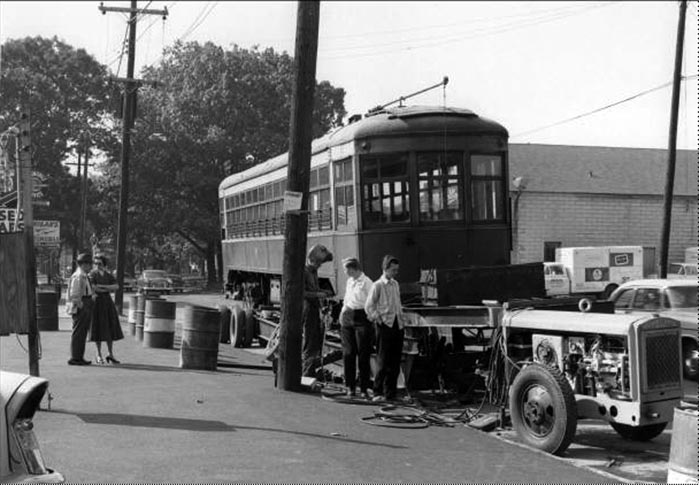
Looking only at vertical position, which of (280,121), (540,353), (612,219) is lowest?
(540,353)

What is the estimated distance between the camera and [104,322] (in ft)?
40.3

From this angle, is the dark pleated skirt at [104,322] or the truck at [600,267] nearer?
the dark pleated skirt at [104,322]

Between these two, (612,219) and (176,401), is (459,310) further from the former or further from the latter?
(612,219)

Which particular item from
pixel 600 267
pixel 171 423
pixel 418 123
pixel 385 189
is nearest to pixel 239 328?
pixel 385 189

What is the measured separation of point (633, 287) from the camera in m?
14.4

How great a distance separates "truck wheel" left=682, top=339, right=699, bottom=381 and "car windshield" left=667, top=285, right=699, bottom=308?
982 millimetres

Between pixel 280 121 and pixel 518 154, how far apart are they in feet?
47.9

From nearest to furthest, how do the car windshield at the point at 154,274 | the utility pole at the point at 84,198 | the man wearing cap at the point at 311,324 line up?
the man wearing cap at the point at 311,324 → the car windshield at the point at 154,274 → the utility pole at the point at 84,198

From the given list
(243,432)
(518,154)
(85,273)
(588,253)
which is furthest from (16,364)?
(518,154)

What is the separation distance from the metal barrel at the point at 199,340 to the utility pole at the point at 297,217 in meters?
2.20

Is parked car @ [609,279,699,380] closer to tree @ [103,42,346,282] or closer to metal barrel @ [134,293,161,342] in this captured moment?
metal barrel @ [134,293,161,342]

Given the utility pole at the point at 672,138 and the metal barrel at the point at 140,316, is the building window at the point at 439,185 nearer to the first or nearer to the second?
the metal barrel at the point at 140,316

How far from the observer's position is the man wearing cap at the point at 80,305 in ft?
38.6

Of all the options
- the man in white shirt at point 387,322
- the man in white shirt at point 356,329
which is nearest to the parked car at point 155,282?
the man in white shirt at point 356,329
